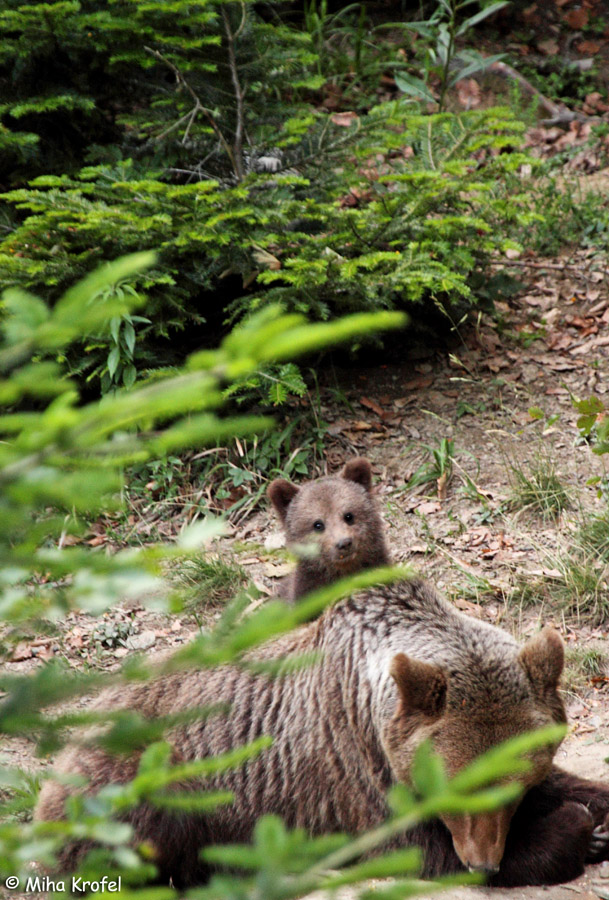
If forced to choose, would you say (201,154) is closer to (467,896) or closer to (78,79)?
(78,79)

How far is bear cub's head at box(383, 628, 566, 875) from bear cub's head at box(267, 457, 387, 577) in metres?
1.61

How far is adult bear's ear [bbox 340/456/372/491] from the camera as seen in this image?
18.5 ft

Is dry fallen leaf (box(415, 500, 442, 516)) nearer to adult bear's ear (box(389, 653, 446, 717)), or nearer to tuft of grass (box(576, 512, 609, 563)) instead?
tuft of grass (box(576, 512, 609, 563))

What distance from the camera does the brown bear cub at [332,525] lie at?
5.13 m

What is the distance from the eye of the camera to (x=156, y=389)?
1.37m

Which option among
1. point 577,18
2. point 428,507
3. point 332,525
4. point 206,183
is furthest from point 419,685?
point 577,18

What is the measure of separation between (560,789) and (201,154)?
5.69m

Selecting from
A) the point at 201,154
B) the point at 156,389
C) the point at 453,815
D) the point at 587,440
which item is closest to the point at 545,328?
the point at 587,440

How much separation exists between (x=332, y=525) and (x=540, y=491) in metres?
1.84

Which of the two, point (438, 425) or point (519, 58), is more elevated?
point (519, 58)

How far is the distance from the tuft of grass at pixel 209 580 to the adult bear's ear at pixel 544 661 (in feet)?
A: 10.2

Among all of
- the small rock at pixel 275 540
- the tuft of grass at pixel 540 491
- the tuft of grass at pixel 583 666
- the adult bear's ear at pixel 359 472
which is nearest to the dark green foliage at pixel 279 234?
the tuft of grass at pixel 540 491

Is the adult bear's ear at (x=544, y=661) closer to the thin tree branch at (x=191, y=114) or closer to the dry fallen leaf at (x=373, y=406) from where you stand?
the dry fallen leaf at (x=373, y=406)

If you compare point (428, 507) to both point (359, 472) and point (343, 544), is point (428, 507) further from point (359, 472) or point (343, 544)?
point (343, 544)
